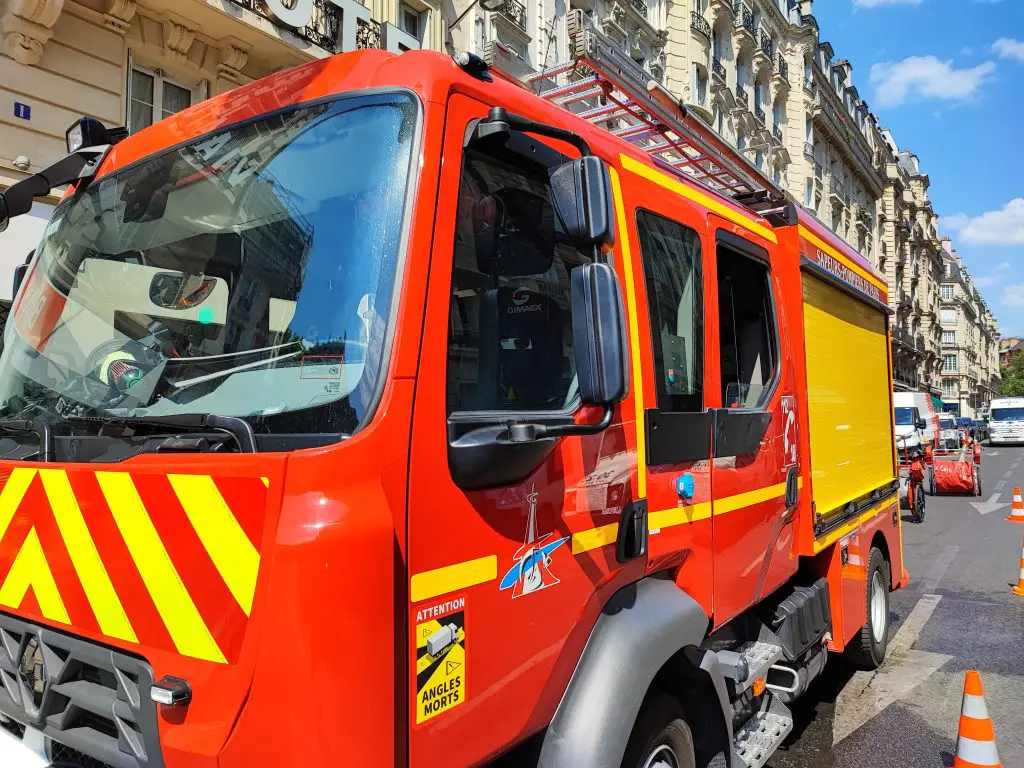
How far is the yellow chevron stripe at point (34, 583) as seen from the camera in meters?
1.76

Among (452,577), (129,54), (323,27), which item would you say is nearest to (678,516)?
(452,577)

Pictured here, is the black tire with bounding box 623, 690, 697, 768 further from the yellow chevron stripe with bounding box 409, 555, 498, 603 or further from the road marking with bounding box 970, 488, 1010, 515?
the road marking with bounding box 970, 488, 1010, 515

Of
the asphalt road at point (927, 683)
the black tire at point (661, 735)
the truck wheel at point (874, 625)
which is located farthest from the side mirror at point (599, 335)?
the truck wheel at point (874, 625)

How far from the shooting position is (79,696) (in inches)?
65.0

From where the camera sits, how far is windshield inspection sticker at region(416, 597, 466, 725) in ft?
5.18

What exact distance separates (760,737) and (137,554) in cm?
269

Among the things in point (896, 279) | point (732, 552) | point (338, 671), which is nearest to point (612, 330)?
point (338, 671)

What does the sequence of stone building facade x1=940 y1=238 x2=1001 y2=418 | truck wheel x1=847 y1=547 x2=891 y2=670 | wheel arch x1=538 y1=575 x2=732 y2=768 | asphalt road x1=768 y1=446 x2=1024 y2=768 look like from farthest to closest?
stone building facade x1=940 y1=238 x2=1001 y2=418 < truck wheel x1=847 y1=547 x2=891 y2=670 < asphalt road x1=768 y1=446 x2=1024 y2=768 < wheel arch x1=538 y1=575 x2=732 y2=768

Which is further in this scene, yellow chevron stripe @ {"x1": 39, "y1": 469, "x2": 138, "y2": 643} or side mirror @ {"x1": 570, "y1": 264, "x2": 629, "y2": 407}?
side mirror @ {"x1": 570, "y1": 264, "x2": 629, "y2": 407}

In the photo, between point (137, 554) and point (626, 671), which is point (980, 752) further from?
point (137, 554)

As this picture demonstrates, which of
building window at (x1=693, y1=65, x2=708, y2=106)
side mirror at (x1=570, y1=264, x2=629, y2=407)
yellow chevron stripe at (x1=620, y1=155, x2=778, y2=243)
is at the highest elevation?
building window at (x1=693, y1=65, x2=708, y2=106)

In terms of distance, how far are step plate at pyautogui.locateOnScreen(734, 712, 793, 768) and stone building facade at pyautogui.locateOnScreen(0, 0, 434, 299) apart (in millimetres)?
7080

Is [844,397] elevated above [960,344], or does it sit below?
below

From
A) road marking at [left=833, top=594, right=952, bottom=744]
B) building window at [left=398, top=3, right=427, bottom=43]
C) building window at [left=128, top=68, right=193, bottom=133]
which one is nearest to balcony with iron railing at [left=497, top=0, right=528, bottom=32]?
building window at [left=398, top=3, right=427, bottom=43]
